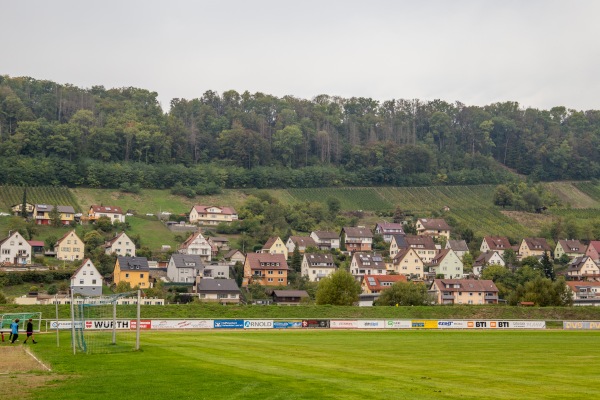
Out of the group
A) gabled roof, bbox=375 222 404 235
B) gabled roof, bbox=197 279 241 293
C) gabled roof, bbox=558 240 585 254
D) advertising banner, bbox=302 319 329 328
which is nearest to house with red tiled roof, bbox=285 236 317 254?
gabled roof, bbox=375 222 404 235

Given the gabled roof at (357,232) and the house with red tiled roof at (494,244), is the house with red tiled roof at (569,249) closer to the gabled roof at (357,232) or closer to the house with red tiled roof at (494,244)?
the house with red tiled roof at (494,244)

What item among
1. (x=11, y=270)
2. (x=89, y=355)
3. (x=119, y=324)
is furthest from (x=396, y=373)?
(x=11, y=270)

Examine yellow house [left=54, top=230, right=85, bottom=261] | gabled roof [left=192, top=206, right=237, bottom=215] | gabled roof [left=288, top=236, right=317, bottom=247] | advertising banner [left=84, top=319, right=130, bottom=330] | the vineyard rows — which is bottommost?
advertising banner [left=84, top=319, right=130, bottom=330]

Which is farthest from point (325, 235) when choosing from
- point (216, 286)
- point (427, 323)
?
point (427, 323)

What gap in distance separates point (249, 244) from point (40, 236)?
33025 millimetres

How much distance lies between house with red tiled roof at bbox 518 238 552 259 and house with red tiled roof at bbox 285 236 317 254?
3699 cm

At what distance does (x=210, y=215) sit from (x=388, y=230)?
32842 millimetres

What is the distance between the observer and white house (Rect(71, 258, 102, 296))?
338 feet

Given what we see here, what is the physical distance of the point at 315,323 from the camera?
243 ft

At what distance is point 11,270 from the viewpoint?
10481 centimetres

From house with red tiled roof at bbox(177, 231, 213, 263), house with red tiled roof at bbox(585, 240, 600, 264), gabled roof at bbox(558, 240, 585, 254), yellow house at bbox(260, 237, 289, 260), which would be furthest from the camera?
gabled roof at bbox(558, 240, 585, 254)

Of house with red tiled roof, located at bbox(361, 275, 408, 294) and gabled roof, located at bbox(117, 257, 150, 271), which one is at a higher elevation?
gabled roof, located at bbox(117, 257, 150, 271)

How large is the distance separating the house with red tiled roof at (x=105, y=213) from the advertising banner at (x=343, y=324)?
70492 millimetres

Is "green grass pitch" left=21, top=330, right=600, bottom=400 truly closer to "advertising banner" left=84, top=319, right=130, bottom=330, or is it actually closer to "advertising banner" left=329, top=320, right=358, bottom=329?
"advertising banner" left=84, top=319, right=130, bottom=330
